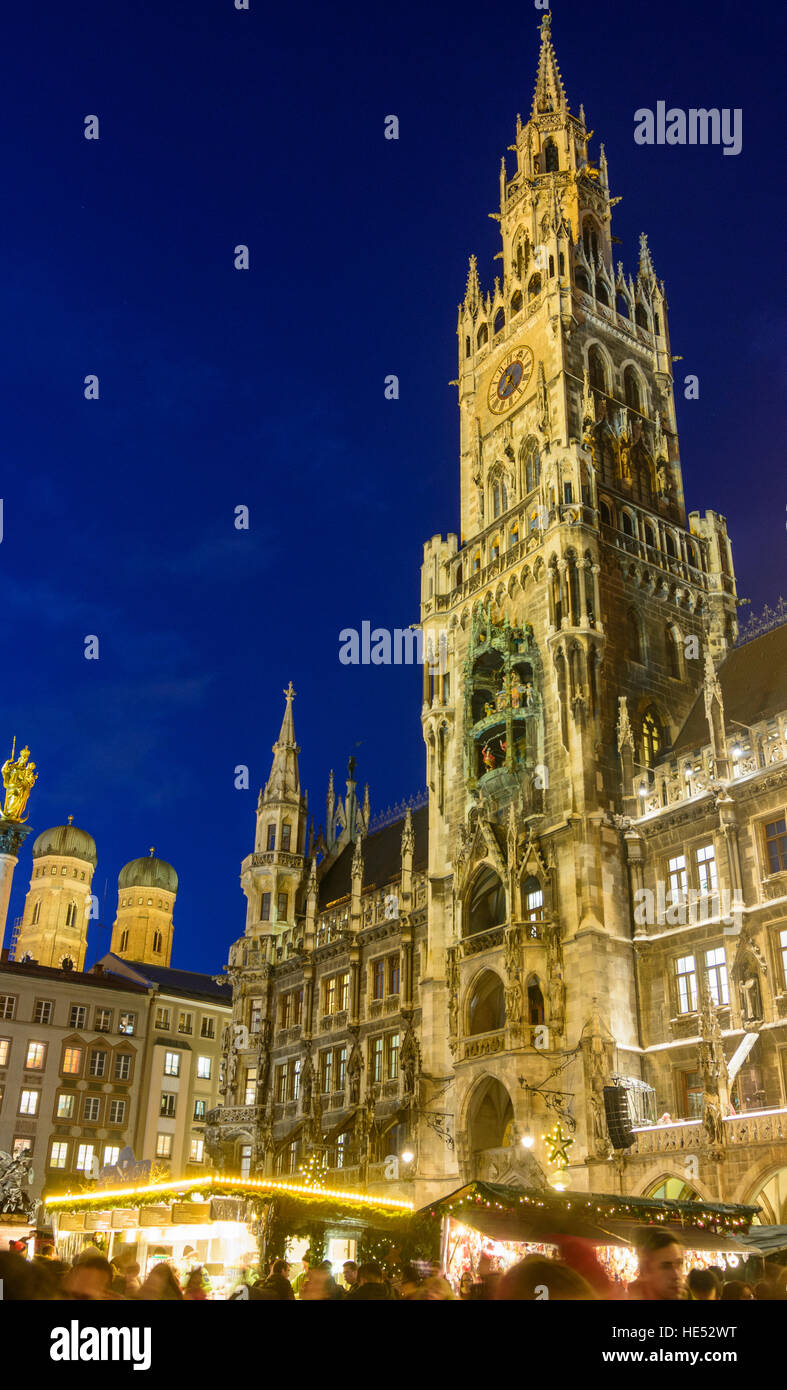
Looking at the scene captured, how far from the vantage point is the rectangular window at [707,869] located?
3459cm

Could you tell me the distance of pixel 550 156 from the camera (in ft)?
186

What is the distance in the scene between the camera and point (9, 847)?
178ft

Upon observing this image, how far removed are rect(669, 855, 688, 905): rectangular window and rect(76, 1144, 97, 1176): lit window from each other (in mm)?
41353

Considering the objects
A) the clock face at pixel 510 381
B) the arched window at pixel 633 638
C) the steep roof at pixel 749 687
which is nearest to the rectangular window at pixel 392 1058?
the steep roof at pixel 749 687

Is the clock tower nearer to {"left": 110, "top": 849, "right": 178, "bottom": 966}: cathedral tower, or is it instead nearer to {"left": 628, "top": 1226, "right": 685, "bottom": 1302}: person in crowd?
{"left": 628, "top": 1226, "right": 685, "bottom": 1302}: person in crowd

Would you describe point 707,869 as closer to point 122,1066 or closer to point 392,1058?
point 392,1058

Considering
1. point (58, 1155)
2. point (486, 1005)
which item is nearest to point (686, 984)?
point (486, 1005)

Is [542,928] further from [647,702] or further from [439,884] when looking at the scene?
[647,702]

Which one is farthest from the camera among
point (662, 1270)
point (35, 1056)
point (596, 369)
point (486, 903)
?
point (35, 1056)

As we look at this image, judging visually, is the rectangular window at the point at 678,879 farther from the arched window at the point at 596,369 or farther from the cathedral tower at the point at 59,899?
the cathedral tower at the point at 59,899

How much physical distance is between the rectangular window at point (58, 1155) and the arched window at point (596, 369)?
49.0 metres

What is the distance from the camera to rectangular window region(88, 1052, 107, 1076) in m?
65.2

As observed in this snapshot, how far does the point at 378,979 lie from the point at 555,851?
44.3 ft
